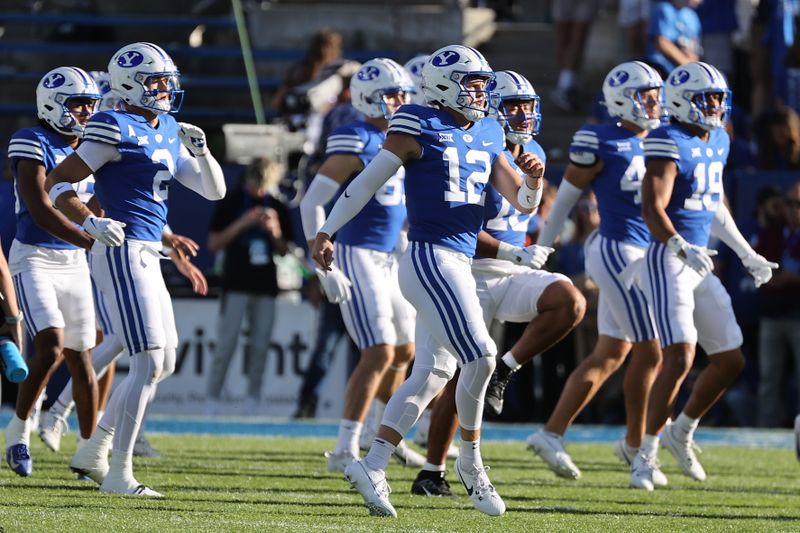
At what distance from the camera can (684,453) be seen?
8367 millimetres

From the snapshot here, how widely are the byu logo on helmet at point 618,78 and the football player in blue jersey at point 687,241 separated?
0.25 meters

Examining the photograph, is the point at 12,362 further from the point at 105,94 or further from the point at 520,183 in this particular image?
the point at 105,94

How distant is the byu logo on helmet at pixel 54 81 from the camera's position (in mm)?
7594

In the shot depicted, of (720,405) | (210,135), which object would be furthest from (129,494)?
(210,135)

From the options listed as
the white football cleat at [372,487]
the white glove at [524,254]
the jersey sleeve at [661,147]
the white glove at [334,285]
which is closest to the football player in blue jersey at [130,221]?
the white glove at [334,285]

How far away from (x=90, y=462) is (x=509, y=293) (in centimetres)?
202

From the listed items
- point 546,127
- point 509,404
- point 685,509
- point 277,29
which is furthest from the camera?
point 277,29

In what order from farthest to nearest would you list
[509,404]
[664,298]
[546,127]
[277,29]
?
1. [277,29]
2. [546,127]
3. [509,404]
4. [664,298]

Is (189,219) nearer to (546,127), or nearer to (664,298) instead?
(546,127)

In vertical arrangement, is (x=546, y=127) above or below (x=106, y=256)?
below

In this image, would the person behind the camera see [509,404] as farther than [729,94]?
Yes

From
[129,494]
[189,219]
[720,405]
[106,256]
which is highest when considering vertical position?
[106,256]

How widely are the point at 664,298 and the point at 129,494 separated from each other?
2784 millimetres

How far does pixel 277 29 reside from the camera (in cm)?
1537
